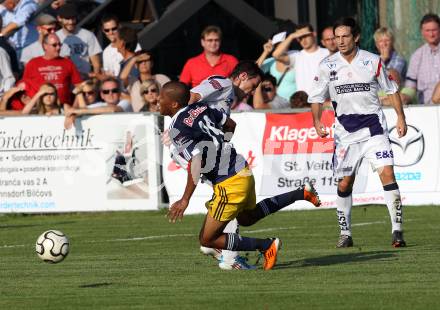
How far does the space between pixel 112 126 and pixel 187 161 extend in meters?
8.25

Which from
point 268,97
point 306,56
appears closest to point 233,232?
point 268,97

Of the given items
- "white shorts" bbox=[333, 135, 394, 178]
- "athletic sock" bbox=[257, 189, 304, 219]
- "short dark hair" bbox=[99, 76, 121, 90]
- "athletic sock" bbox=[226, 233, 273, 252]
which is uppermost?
"short dark hair" bbox=[99, 76, 121, 90]

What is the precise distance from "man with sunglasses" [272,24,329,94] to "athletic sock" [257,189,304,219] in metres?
7.75

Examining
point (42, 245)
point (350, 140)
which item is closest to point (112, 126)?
point (350, 140)

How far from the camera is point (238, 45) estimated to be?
22578 mm

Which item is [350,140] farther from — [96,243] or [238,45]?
[238,45]

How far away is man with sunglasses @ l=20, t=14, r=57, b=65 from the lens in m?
21.0

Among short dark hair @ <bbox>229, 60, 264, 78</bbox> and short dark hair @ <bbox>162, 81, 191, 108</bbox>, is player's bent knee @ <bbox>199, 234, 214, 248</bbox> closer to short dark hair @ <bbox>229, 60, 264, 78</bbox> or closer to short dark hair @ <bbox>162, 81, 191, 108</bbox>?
short dark hair @ <bbox>162, 81, 191, 108</bbox>

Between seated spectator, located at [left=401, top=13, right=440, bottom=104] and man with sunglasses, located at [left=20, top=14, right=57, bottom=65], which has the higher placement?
man with sunglasses, located at [left=20, top=14, right=57, bottom=65]

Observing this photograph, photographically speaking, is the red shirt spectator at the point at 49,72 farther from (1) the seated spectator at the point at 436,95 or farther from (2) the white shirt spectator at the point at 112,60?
(1) the seated spectator at the point at 436,95

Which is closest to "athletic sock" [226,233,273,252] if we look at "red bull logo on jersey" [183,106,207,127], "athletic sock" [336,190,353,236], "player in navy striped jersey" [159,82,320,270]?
"player in navy striped jersey" [159,82,320,270]

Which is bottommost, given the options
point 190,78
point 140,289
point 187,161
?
point 140,289

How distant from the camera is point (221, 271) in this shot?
11.5 meters

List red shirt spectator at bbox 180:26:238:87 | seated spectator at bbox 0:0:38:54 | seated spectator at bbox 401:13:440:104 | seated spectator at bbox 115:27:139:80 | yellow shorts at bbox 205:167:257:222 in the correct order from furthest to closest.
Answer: seated spectator at bbox 0:0:38:54, seated spectator at bbox 115:27:139:80, red shirt spectator at bbox 180:26:238:87, seated spectator at bbox 401:13:440:104, yellow shorts at bbox 205:167:257:222
